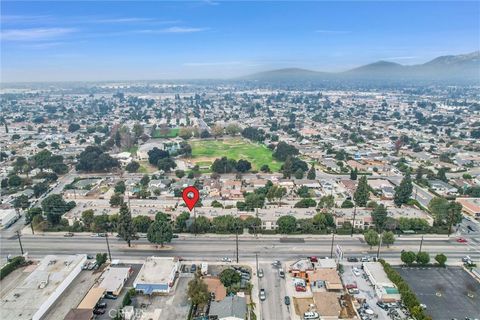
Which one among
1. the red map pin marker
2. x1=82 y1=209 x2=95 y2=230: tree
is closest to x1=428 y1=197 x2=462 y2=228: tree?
the red map pin marker

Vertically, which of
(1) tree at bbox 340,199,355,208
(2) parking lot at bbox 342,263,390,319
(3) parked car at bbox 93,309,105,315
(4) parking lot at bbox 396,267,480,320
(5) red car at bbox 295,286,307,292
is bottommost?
(4) parking lot at bbox 396,267,480,320

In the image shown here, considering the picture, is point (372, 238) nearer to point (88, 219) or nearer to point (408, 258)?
point (408, 258)

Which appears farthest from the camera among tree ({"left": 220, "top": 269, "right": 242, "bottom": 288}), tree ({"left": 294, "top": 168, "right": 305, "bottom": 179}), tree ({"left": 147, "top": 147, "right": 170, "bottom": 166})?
tree ({"left": 147, "top": 147, "right": 170, "bottom": 166})

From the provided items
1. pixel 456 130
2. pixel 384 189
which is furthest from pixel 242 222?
pixel 456 130

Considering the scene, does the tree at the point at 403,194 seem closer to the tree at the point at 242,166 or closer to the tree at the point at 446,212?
the tree at the point at 446,212

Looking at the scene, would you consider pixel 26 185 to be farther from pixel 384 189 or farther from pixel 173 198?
pixel 384 189

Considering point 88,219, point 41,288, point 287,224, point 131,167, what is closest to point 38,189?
point 131,167

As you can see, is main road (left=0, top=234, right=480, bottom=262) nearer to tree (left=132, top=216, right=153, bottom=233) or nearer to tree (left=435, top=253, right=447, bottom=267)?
tree (left=132, top=216, right=153, bottom=233)
